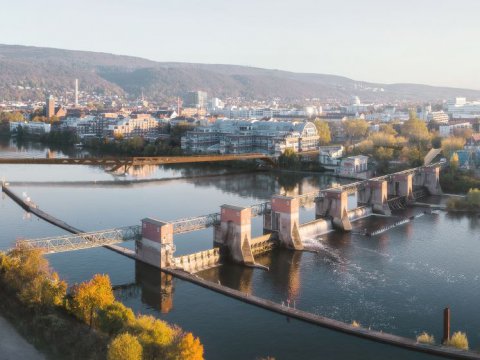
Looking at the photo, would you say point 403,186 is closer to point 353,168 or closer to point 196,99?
point 353,168

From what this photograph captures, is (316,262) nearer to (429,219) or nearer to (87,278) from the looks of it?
(87,278)

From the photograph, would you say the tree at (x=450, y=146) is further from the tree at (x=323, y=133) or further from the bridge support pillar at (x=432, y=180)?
the tree at (x=323, y=133)

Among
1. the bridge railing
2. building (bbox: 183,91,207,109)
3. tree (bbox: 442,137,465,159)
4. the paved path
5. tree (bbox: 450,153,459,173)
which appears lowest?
the paved path

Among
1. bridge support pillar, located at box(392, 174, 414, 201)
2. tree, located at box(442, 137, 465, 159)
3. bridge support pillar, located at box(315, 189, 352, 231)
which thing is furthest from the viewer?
tree, located at box(442, 137, 465, 159)

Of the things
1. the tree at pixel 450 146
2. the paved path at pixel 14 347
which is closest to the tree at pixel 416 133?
the tree at pixel 450 146

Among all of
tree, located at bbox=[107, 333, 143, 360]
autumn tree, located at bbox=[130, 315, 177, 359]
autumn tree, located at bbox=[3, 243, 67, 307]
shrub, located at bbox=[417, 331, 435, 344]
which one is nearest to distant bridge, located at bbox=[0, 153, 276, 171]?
autumn tree, located at bbox=[3, 243, 67, 307]

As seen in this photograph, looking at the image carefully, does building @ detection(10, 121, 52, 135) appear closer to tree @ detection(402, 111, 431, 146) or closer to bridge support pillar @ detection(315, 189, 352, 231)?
tree @ detection(402, 111, 431, 146)

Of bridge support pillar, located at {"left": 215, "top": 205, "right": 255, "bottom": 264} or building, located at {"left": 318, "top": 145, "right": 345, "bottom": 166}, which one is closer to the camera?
bridge support pillar, located at {"left": 215, "top": 205, "right": 255, "bottom": 264}
